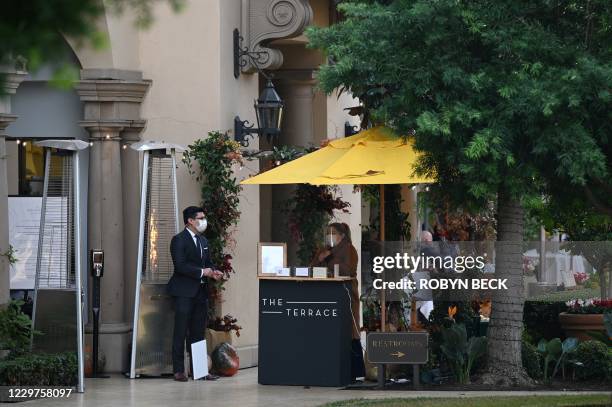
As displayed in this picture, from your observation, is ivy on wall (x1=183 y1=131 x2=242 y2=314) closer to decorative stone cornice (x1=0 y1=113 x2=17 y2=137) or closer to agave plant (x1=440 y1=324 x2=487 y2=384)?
decorative stone cornice (x1=0 y1=113 x2=17 y2=137)

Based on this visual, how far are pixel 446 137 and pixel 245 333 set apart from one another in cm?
645

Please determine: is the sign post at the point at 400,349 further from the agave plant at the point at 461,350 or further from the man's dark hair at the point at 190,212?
the man's dark hair at the point at 190,212

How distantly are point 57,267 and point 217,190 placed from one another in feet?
7.64

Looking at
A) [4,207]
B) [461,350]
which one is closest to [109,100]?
[4,207]

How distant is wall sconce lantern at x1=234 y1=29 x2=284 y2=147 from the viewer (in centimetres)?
1566

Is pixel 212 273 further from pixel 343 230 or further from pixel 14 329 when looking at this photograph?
pixel 14 329

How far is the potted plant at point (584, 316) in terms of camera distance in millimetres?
14648

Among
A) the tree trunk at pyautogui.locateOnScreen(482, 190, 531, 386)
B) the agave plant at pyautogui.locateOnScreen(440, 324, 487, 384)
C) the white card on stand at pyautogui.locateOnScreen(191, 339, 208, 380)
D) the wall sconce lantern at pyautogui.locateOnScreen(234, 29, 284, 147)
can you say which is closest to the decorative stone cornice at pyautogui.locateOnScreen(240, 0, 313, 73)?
the wall sconce lantern at pyautogui.locateOnScreen(234, 29, 284, 147)

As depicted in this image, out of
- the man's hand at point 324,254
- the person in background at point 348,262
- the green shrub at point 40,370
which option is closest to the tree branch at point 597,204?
the person in background at point 348,262

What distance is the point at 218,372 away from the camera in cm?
1485

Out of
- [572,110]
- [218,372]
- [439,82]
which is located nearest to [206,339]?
[218,372]

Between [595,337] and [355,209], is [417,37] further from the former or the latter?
[355,209]

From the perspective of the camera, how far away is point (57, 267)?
1366 cm

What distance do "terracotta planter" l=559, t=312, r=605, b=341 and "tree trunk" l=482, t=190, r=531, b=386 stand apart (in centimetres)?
180
